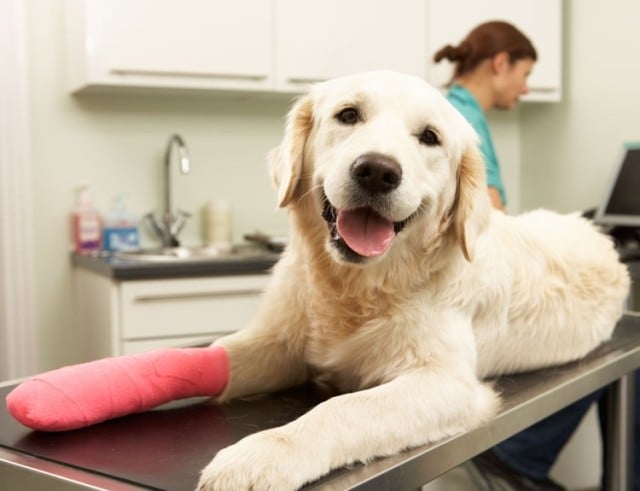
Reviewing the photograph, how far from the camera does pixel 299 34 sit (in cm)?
289

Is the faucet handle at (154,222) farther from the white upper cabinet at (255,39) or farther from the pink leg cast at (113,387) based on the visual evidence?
the pink leg cast at (113,387)

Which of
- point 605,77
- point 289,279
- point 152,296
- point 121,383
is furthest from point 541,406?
point 605,77

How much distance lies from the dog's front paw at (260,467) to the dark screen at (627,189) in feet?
8.26

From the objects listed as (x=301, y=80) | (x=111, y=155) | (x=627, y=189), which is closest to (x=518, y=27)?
(x=627, y=189)

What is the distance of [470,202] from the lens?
117cm

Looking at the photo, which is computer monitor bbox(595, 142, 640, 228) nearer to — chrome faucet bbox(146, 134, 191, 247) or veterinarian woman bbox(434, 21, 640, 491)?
veterinarian woman bbox(434, 21, 640, 491)

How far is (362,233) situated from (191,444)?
0.37m

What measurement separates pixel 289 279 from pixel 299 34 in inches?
73.2

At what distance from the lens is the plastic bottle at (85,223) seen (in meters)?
2.87

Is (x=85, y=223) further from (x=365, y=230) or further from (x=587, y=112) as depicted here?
(x=587, y=112)

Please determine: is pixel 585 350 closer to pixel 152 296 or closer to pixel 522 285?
pixel 522 285

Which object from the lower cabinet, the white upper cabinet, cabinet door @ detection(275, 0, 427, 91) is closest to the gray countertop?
the lower cabinet

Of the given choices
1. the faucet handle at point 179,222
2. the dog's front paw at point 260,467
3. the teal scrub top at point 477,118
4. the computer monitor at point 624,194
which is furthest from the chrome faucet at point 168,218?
the dog's front paw at point 260,467

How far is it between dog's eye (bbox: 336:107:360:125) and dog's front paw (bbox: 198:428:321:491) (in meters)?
0.52
